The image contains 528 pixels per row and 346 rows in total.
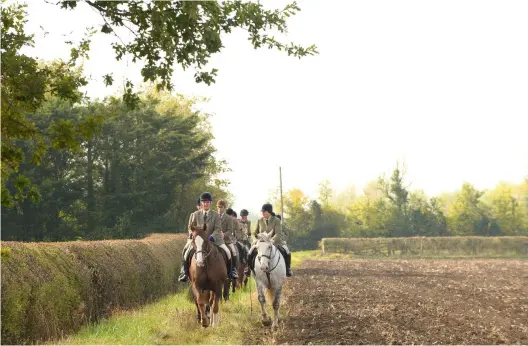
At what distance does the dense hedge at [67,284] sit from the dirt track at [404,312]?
4.18 meters

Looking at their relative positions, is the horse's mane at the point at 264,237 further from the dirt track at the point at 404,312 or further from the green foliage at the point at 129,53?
the green foliage at the point at 129,53

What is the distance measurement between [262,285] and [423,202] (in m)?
64.8

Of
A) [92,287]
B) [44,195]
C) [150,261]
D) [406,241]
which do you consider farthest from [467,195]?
[92,287]

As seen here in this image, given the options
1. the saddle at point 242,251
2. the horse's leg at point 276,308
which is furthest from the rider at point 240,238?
the horse's leg at point 276,308

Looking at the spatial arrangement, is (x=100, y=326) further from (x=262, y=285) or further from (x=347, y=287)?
(x=347, y=287)

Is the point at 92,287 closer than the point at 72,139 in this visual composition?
No

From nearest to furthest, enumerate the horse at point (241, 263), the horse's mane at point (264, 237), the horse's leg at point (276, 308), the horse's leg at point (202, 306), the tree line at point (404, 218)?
the horse's leg at point (202, 306) < the horse's leg at point (276, 308) < the horse's mane at point (264, 237) < the horse at point (241, 263) < the tree line at point (404, 218)

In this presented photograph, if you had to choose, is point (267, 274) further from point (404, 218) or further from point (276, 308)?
point (404, 218)

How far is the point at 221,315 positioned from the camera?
47.8 feet

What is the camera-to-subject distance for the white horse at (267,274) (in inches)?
535

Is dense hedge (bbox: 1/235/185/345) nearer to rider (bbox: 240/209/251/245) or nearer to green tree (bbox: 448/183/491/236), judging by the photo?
rider (bbox: 240/209/251/245)

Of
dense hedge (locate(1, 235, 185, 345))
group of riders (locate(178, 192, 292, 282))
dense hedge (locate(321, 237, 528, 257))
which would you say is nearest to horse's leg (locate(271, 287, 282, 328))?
group of riders (locate(178, 192, 292, 282))

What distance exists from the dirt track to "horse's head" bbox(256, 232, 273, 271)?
1407 mm

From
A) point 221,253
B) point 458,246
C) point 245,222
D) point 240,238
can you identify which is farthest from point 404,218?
point 221,253
